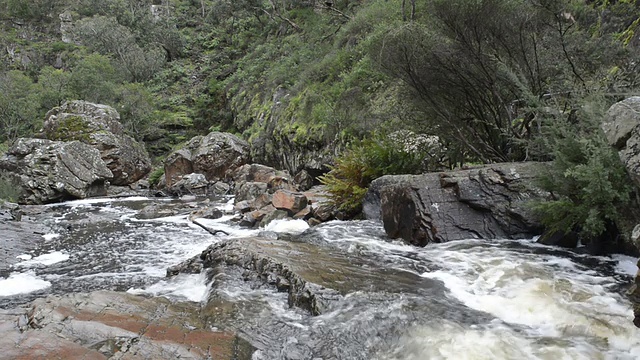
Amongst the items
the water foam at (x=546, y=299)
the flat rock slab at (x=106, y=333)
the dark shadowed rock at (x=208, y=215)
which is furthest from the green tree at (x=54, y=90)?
the water foam at (x=546, y=299)

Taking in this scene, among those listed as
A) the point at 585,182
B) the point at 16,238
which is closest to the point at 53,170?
the point at 16,238

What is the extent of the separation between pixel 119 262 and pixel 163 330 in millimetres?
4688

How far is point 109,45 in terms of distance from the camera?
4134cm

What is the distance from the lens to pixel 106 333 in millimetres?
3531

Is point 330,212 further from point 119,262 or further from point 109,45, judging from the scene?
point 109,45

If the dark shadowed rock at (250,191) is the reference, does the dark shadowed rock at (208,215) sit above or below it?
below

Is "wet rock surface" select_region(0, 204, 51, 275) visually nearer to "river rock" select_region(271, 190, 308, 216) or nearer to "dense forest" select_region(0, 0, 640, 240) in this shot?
"river rock" select_region(271, 190, 308, 216)

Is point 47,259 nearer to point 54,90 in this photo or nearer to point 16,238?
point 16,238

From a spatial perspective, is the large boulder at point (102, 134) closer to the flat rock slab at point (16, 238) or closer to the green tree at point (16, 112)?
the green tree at point (16, 112)

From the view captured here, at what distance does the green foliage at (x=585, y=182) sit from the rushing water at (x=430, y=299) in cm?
67

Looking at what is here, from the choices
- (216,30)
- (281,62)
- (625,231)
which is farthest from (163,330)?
(216,30)

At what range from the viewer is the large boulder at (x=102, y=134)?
23.5m

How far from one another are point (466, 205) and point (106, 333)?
20.9 ft

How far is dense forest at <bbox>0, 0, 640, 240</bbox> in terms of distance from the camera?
23.0 ft
